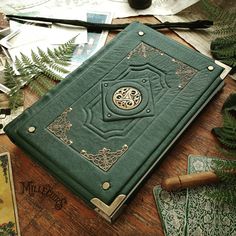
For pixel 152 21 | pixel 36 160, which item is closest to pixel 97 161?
pixel 36 160

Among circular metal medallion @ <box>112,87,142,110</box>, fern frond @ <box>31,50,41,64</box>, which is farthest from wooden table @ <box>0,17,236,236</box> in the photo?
fern frond @ <box>31,50,41,64</box>

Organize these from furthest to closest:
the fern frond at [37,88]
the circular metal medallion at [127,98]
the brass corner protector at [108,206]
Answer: the fern frond at [37,88], the circular metal medallion at [127,98], the brass corner protector at [108,206]

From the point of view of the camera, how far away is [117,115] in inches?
30.8

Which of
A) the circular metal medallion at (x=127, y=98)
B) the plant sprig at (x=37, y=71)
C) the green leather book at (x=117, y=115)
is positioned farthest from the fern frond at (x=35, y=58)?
the circular metal medallion at (x=127, y=98)

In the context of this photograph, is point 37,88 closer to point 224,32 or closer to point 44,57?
point 44,57

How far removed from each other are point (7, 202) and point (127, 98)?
375 millimetres

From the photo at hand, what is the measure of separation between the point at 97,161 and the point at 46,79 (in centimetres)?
33

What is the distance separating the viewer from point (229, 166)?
683mm

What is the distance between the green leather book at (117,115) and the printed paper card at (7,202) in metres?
0.07

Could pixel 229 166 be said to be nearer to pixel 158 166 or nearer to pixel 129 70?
pixel 158 166

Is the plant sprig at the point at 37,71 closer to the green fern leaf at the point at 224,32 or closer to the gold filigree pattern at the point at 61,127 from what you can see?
the gold filigree pattern at the point at 61,127

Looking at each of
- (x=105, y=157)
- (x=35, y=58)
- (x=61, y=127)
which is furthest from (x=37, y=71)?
(x=105, y=157)

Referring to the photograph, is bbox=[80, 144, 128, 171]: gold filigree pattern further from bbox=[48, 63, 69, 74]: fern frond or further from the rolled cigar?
bbox=[48, 63, 69, 74]: fern frond

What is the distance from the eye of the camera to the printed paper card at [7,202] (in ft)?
2.32
